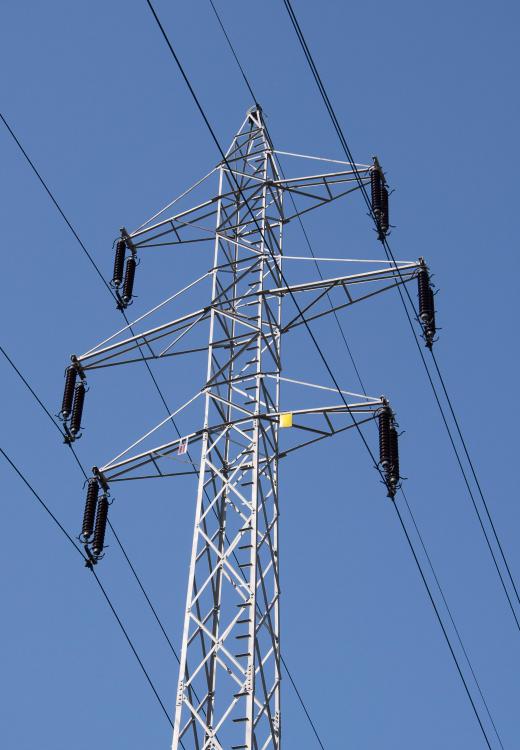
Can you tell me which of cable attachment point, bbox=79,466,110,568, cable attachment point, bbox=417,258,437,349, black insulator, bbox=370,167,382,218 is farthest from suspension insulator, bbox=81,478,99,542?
black insulator, bbox=370,167,382,218

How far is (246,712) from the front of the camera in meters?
19.6

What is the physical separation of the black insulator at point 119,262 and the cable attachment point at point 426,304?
639 centimetres

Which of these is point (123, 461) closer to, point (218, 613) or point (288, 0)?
point (218, 613)

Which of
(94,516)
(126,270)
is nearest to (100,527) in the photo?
(94,516)

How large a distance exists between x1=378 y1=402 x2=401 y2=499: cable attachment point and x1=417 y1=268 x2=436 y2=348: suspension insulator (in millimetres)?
2628

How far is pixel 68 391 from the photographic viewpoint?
84.0ft

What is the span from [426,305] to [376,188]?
11.1 ft

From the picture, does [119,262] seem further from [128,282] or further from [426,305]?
[426,305]

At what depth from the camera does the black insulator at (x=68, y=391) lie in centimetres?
2539

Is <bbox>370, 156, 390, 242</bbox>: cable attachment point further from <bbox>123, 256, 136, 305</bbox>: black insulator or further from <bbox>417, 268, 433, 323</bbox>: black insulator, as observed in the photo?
<bbox>123, 256, 136, 305</bbox>: black insulator

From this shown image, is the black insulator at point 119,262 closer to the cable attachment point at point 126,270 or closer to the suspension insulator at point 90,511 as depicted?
the cable attachment point at point 126,270

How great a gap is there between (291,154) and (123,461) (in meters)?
8.11

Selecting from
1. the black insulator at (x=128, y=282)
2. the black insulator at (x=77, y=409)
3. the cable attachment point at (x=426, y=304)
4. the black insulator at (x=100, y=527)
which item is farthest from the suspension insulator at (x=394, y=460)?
the black insulator at (x=128, y=282)

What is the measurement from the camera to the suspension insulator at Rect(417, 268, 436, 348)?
24953 mm
